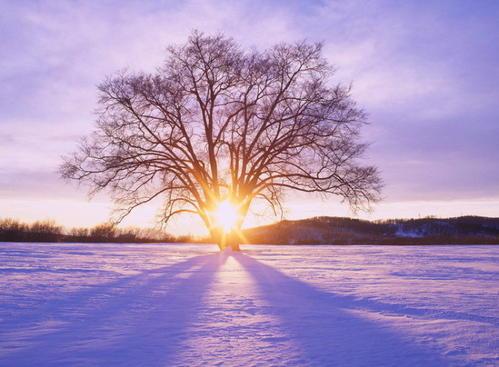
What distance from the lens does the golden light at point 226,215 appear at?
71.4ft

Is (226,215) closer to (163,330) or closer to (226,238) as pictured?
(226,238)

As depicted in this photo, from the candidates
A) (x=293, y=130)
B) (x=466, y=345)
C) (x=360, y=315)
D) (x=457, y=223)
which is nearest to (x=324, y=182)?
(x=293, y=130)

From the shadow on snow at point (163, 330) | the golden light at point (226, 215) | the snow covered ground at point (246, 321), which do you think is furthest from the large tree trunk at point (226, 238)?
the shadow on snow at point (163, 330)

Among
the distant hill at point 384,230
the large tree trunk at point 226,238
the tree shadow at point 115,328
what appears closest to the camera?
the tree shadow at point 115,328

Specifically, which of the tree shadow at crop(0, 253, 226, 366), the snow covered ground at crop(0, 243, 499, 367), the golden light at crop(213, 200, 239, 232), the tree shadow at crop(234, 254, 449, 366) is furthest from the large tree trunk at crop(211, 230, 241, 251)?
the tree shadow at crop(234, 254, 449, 366)

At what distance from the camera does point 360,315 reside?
234 inches

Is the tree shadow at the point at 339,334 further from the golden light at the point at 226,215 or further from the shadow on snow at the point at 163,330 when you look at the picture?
the golden light at the point at 226,215

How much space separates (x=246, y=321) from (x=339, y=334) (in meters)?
1.14

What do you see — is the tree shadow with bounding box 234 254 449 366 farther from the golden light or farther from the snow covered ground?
the golden light

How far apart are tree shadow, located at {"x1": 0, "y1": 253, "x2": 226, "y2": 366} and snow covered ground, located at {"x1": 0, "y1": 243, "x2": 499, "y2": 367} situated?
13 mm

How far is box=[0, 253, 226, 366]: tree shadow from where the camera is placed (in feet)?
13.1

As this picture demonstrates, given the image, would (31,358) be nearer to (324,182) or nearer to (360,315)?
(360,315)

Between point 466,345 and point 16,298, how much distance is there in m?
5.94

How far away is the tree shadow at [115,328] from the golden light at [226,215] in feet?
43.3
